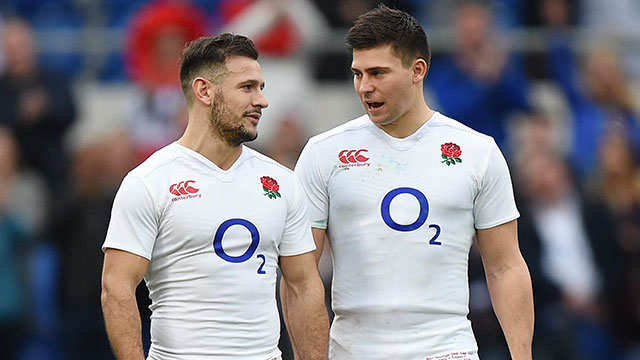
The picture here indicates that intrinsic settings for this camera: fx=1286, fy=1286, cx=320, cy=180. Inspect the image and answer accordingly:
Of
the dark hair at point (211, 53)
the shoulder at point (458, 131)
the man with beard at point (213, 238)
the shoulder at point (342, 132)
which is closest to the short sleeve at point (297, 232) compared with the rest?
the man with beard at point (213, 238)

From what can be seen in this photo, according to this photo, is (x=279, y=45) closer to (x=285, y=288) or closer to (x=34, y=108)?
(x=34, y=108)

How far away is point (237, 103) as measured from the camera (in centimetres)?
620

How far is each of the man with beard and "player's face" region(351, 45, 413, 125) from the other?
1.78ft

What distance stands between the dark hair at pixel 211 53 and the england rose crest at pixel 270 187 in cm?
56

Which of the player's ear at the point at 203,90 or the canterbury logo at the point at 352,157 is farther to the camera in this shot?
the canterbury logo at the point at 352,157

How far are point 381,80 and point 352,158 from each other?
0.45 m

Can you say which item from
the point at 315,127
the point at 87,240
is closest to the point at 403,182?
the point at 87,240

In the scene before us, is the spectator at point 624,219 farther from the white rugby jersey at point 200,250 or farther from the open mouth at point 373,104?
the white rugby jersey at point 200,250

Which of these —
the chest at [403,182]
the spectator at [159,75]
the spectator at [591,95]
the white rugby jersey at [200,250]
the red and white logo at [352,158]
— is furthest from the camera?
the spectator at [591,95]

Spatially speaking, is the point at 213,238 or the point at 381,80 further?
the point at 381,80

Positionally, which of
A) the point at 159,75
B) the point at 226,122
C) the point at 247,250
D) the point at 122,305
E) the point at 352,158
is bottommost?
the point at 122,305

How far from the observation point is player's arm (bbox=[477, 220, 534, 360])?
648cm

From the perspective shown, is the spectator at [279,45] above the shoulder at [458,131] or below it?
above

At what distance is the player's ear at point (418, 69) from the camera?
6.52 meters
